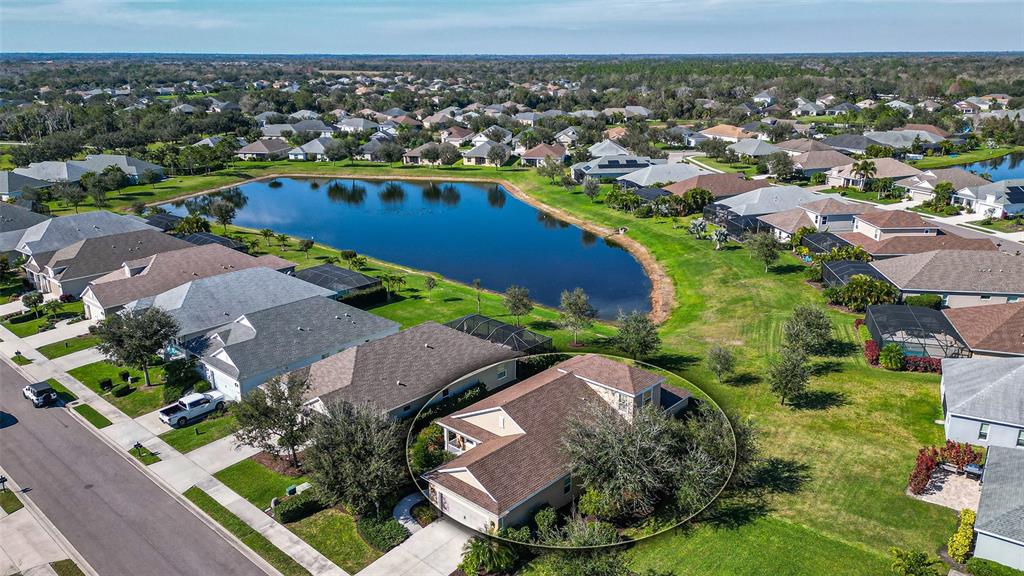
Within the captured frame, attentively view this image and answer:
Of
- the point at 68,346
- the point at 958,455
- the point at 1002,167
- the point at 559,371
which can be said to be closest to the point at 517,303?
the point at 559,371

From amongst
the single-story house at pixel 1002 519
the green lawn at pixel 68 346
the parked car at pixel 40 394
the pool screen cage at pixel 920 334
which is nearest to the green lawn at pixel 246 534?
the parked car at pixel 40 394

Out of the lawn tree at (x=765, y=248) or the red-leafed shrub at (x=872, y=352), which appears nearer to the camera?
the red-leafed shrub at (x=872, y=352)

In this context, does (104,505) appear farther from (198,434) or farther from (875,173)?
(875,173)

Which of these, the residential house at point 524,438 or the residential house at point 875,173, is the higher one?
the residential house at point 875,173

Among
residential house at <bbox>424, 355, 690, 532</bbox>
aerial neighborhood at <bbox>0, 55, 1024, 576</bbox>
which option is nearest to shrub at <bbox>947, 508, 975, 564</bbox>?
aerial neighborhood at <bbox>0, 55, 1024, 576</bbox>

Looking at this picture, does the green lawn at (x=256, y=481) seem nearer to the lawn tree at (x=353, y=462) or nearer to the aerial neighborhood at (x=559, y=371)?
the aerial neighborhood at (x=559, y=371)

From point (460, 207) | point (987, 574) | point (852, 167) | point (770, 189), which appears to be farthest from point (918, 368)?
point (460, 207)

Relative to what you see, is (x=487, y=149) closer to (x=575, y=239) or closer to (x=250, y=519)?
(x=575, y=239)

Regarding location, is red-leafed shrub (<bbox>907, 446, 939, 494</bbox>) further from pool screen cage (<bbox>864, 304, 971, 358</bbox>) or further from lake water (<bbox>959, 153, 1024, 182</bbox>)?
lake water (<bbox>959, 153, 1024, 182</bbox>)
